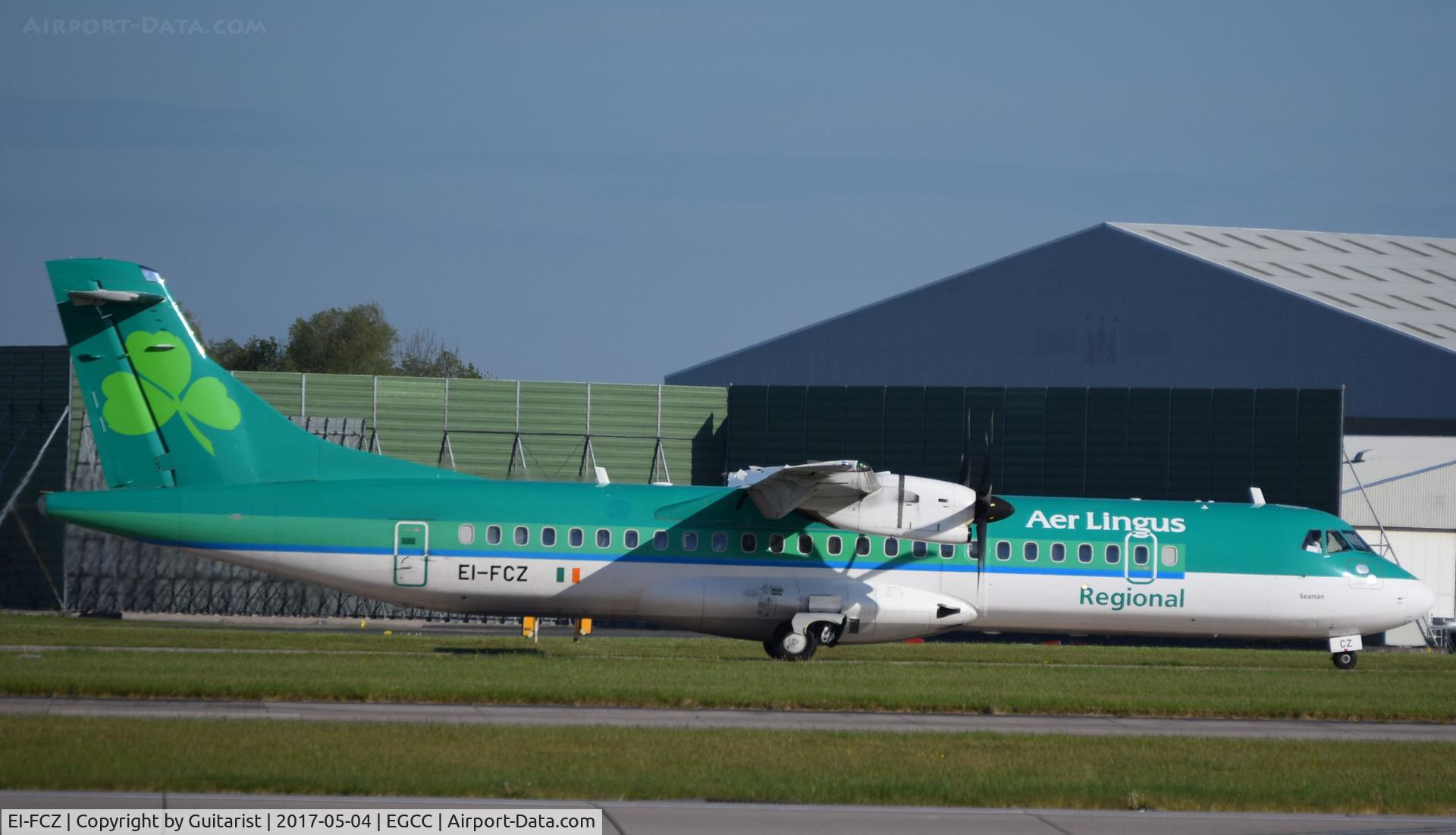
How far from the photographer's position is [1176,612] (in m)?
26.8

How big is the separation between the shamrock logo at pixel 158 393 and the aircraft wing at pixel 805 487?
9.45 m

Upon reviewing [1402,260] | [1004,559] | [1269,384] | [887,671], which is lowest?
[887,671]

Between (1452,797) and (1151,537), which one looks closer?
(1452,797)

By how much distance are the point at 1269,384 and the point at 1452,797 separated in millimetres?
51980

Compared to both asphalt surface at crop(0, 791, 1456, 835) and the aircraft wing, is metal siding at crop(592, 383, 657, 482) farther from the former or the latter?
asphalt surface at crop(0, 791, 1456, 835)

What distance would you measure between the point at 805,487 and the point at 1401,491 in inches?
1199

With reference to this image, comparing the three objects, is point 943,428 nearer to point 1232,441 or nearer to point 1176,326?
point 1232,441

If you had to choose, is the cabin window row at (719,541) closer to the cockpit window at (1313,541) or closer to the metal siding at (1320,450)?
the cockpit window at (1313,541)

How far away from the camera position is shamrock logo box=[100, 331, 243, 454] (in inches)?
941

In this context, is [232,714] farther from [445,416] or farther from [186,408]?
[445,416]

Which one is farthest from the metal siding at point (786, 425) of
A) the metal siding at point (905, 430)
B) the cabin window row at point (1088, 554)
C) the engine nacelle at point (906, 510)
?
the engine nacelle at point (906, 510)

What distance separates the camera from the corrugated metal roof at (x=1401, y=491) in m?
46.6

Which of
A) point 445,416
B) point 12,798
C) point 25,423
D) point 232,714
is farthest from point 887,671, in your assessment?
point 25,423

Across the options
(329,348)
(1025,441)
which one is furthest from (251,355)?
(1025,441)
